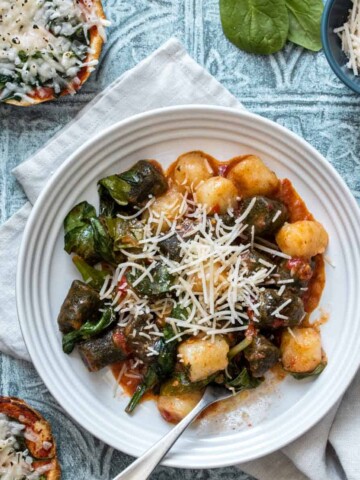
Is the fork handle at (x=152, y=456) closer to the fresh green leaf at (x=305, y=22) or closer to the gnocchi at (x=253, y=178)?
the gnocchi at (x=253, y=178)

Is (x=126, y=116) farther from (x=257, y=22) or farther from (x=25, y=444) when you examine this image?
(x=25, y=444)

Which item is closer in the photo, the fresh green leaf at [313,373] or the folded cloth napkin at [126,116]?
the fresh green leaf at [313,373]

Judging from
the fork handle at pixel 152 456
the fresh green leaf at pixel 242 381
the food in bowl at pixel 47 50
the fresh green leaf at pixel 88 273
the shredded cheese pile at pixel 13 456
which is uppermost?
the food in bowl at pixel 47 50

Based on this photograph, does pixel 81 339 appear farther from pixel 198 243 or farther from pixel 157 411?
pixel 198 243

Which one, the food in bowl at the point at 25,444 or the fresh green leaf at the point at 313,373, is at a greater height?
the fresh green leaf at the point at 313,373

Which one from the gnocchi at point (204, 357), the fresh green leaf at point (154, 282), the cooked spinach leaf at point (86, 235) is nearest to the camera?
the gnocchi at point (204, 357)

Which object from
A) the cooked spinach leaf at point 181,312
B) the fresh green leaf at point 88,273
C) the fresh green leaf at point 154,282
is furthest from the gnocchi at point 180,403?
the fresh green leaf at point 88,273

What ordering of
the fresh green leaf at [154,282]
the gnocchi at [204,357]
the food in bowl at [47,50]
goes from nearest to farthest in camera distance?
the gnocchi at [204,357], the fresh green leaf at [154,282], the food in bowl at [47,50]

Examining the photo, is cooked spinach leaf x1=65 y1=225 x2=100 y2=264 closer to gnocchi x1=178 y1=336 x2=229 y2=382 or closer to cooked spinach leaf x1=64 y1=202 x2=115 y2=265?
cooked spinach leaf x1=64 y1=202 x2=115 y2=265
